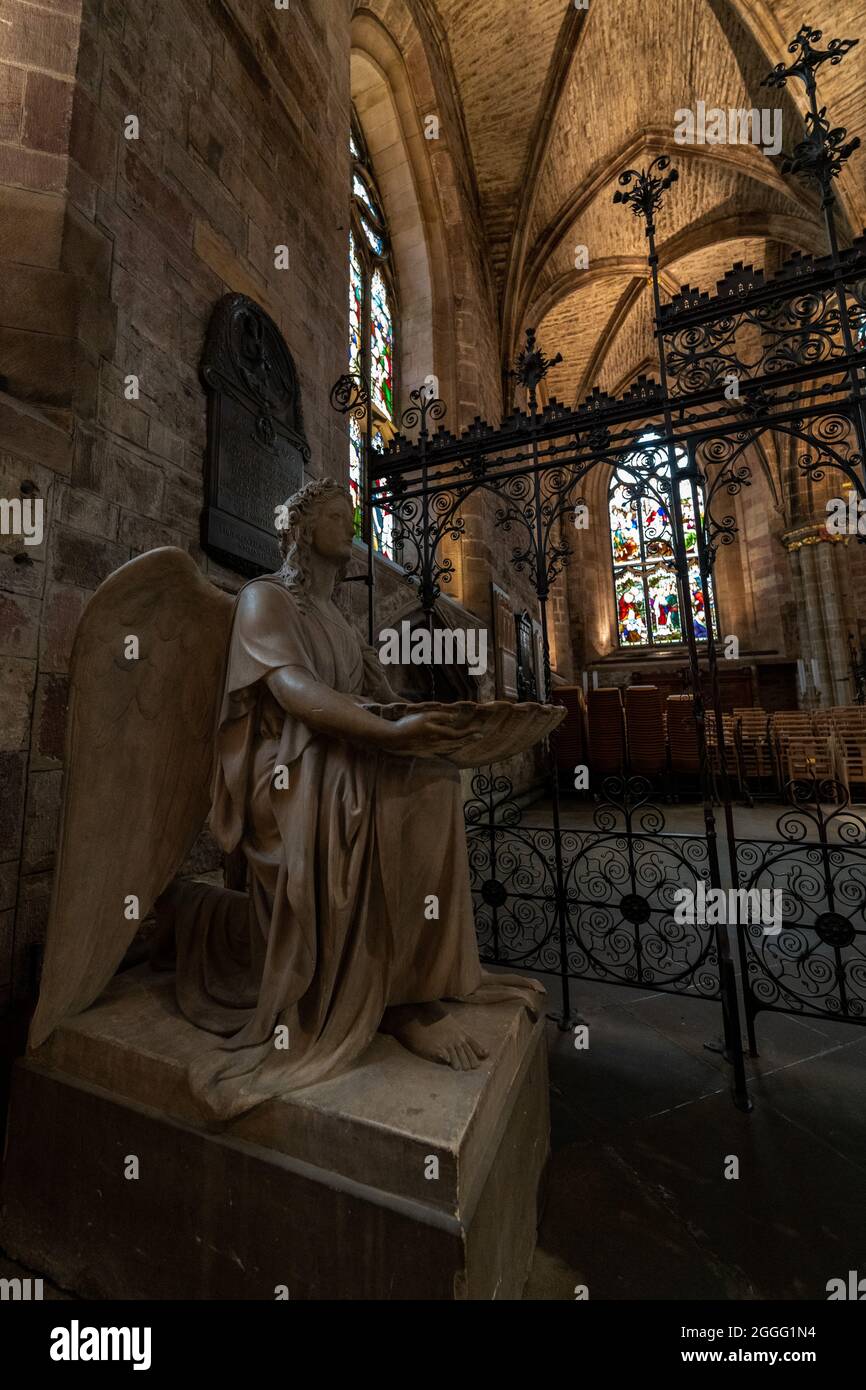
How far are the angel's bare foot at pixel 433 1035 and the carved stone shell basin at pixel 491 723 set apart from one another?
1.81 feet

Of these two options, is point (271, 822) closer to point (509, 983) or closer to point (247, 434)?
point (509, 983)

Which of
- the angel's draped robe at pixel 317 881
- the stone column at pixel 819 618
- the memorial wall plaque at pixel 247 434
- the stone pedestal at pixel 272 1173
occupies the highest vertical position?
the stone column at pixel 819 618

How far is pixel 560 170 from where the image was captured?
28.5 ft

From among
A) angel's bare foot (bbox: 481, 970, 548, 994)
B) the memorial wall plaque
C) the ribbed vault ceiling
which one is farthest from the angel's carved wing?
the ribbed vault ceiling

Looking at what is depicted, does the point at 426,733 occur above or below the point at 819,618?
below

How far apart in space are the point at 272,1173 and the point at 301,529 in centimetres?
135

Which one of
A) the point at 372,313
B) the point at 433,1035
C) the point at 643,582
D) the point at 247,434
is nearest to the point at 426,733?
the point at 433,1035

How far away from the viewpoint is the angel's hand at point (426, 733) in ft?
3.47

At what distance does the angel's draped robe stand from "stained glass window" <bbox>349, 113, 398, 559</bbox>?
3.63 metres

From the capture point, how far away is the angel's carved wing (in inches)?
49.0

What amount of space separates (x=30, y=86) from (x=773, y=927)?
3.92 metres

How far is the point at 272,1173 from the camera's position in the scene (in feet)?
3.31

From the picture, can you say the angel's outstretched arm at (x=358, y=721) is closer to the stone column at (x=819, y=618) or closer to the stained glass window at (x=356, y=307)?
the stained glass window at (x=356, y=307)

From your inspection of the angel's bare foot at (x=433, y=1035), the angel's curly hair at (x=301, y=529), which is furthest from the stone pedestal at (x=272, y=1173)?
the angel's curly hair at (x=301, y=529)
